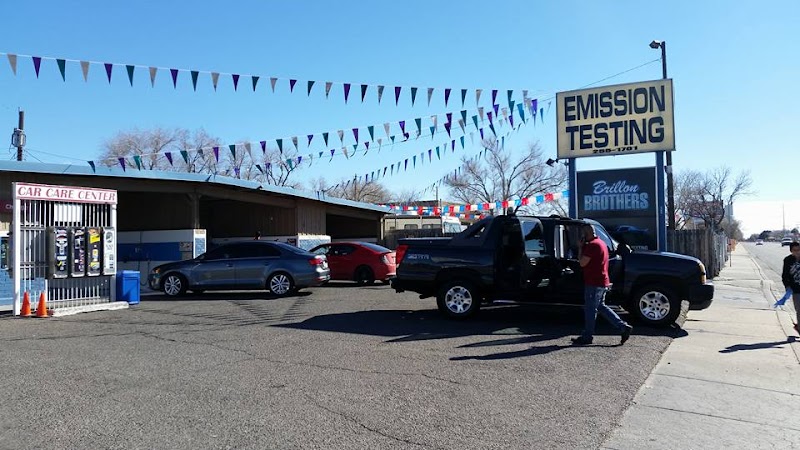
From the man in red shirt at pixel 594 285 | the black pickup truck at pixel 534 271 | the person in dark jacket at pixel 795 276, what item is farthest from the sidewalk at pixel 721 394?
the black pickup truck at pixel 534 271

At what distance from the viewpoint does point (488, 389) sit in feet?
19.9

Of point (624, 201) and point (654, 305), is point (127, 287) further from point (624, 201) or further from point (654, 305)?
point (624, 201)

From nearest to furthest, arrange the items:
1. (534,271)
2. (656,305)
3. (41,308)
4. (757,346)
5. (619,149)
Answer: (757,346) < (656,305) < (534,271) < (41,308) < (619,149)

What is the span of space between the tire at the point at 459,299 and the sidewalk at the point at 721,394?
2.69m

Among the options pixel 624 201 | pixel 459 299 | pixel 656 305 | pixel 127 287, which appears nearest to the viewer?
pixel 656 305

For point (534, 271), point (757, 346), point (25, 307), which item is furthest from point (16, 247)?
point (757, 346)

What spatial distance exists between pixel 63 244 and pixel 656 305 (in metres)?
11.8

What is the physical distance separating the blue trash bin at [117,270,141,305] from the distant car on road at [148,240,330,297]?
1.56m

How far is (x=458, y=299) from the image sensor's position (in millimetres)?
10570

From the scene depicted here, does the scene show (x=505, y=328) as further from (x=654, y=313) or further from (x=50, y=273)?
(x=50, y=273)

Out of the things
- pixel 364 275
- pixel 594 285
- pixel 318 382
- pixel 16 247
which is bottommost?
pixel 318 382

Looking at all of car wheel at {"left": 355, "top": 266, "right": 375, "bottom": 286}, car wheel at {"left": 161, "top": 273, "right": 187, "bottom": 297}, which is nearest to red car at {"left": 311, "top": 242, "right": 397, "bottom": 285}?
car wheel at {"left": 355, "top": 266, "right": 375, "bottom": 286}

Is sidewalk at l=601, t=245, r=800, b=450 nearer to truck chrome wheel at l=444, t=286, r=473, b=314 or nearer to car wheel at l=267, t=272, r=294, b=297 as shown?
truck chrome wheel at l=444, t=286, r=473, b=314

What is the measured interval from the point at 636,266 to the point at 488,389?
4.95 metres
